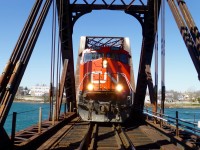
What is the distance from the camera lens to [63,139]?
1104 centimetres

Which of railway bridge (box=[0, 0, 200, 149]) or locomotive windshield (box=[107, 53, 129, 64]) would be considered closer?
railway bridge (box=[0, 0, 200, 149])

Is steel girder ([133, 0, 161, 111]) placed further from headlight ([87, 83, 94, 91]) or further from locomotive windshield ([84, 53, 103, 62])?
headlight ([87, 83, 94, 91])

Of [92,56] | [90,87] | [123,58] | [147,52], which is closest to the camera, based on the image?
[90,87]

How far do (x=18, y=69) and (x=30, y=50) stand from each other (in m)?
1.03

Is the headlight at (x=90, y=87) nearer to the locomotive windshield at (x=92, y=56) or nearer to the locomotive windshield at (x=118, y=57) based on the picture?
the locomotive windshield at (x=92, y=56)

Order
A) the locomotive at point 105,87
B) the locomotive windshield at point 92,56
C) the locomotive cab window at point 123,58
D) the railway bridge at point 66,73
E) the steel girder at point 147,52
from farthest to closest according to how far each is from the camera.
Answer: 1. the locomotive cab window at point 123,58
2. the locomotive windshield at point 92,56
3. the steel girder at point 147,52
4. the locomotive at point 105,87
5. the railway bridge at point 66,73

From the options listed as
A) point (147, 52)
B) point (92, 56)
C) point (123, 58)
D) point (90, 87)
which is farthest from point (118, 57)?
point (90, 87)

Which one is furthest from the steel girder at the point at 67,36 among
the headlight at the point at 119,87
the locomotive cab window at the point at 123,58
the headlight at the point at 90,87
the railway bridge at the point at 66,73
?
the headlight at the point at 119,87

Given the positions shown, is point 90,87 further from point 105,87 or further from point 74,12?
point 74,12

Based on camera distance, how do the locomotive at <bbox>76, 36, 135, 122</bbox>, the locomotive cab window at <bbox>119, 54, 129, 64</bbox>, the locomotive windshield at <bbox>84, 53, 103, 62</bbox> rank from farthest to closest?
the locomotive cab window at <bbox>119, 54, 129, 64</bbox> → the locomotive windshield at <bbox>84, 53, 103, 62</bbox> → the locomotive at <bbox>76, 36, 135, 122</bbox>

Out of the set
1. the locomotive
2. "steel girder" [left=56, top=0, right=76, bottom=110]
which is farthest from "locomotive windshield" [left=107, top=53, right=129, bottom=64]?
"steel girder" [left=56, top=0, right=76, bottom=110]

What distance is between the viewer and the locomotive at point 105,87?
604 inches

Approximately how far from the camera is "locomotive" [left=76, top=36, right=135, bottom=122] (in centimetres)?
1534

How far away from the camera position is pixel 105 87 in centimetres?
1641
